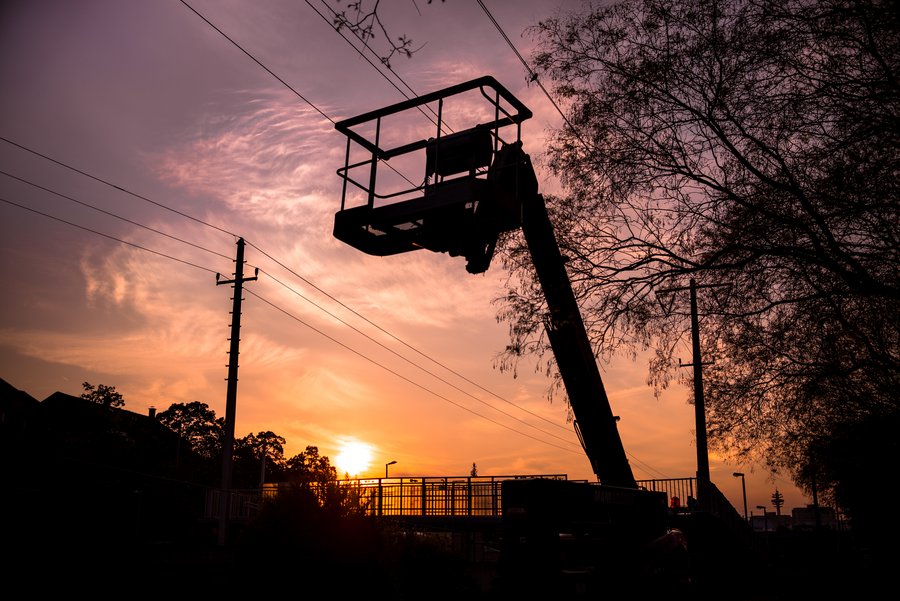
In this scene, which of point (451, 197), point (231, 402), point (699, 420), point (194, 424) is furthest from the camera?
point (194, 424)

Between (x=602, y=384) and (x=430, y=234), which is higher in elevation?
(x=430, y=234)

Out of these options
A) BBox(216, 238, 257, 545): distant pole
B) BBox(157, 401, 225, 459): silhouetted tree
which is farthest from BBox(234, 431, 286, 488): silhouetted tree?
BBox(216, 238, 257, 545): distant pole

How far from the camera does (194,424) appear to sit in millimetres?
104750

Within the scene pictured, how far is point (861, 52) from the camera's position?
1105 cm

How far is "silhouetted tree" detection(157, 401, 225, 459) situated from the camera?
103625 mm

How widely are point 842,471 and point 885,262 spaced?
13.4 meters

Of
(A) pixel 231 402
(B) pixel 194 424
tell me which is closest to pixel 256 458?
(B) pixel 194 424

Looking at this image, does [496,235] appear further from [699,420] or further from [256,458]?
[256,458]

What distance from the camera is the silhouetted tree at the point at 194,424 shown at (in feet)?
340

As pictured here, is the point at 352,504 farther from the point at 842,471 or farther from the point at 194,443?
the point at 194,443

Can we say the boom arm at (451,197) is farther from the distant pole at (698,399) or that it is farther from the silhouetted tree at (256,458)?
the silhouetted tree at (256,458)

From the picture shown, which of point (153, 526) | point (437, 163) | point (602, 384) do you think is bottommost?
point (153, 526)

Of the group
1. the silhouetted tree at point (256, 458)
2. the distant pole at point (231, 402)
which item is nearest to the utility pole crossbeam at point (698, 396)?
the distant pole at point (231, 402)

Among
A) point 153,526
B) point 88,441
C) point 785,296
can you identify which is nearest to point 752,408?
point 785,296
